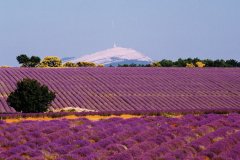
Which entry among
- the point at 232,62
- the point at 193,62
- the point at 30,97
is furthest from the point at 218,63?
the point at 30,97

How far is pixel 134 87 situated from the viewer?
66.9 m

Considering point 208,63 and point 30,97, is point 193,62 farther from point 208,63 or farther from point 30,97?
point 30,97

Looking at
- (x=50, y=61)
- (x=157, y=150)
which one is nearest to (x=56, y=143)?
(x=157, y=150)

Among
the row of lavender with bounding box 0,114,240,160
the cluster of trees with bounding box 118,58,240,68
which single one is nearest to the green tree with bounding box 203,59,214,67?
the cluster of trees with bounding box 118,58,240,68

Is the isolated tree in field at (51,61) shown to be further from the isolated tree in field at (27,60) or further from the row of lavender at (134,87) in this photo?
the row of lavender at (134,87)

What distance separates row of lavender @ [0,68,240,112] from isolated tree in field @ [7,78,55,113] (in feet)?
24.4

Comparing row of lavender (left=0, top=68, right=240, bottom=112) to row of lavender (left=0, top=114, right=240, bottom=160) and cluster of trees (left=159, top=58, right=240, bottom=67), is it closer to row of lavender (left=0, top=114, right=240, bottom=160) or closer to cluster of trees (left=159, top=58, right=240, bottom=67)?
row of lavender (left=0, top=114, right=240, bottom=160)

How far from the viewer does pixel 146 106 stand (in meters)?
56.8

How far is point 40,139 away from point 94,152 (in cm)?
460

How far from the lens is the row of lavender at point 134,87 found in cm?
5747

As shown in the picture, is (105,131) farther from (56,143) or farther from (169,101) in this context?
(169,101)

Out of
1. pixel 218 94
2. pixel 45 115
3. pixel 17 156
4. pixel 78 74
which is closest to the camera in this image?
pixel 17 156

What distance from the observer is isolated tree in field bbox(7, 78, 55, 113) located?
41.2m

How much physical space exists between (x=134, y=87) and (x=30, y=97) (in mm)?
27352
